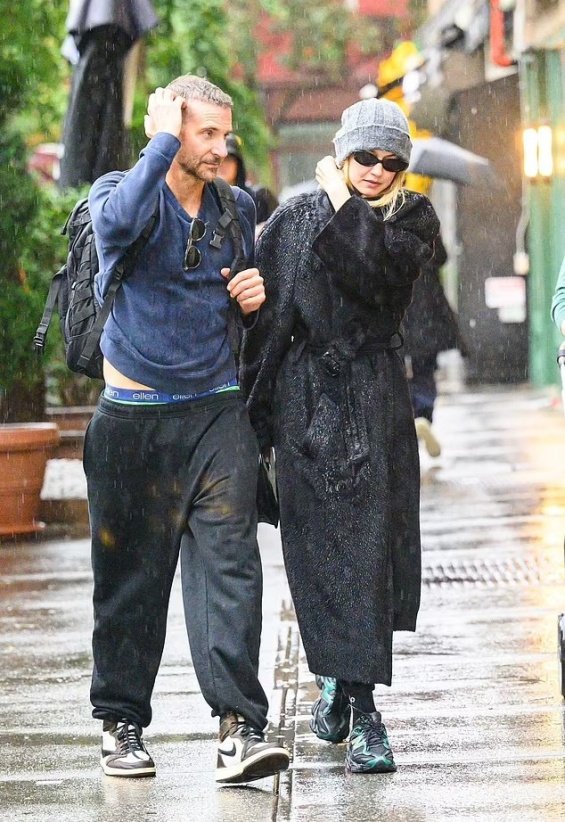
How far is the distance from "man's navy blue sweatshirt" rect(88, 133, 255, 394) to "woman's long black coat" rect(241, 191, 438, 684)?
0.83ft

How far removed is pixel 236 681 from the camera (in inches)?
209

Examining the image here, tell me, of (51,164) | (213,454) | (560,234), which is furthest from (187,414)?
(51,164)

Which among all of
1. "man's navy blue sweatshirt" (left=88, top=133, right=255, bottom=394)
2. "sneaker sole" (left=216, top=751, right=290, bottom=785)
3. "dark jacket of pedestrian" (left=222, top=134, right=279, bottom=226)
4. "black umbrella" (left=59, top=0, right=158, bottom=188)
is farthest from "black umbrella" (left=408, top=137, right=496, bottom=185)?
"sneaker sole" (left=216, top=751, right=290, bottom=785)

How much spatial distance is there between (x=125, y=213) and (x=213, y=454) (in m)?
0.78

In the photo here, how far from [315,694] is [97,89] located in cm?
563

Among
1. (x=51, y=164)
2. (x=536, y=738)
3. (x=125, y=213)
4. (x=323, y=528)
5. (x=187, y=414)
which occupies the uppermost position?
(x=51, y=164)

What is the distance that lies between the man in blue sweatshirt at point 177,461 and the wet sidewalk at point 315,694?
0.22 m

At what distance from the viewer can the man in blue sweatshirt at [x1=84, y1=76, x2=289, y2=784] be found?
5285 mm

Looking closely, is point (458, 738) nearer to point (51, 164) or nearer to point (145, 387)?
point (145, 387)

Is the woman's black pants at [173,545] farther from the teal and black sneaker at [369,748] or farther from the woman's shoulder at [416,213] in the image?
the woman's shoulder at [416,213]

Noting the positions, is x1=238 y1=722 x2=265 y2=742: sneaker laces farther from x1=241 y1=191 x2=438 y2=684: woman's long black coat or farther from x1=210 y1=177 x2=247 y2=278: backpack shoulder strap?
x1=210 y1=177 x2=247 y2=278: backpack shoulder strap

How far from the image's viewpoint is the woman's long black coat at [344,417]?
5.42 meters

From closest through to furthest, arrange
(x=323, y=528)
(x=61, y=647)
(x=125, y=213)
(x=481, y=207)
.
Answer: (x=125, y=213) → (x=323, y=528) → (x=61, y=647) → (x=481, y=207)

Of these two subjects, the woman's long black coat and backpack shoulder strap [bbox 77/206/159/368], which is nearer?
backpack shoulder strap [bbox 77/206/159/368]
